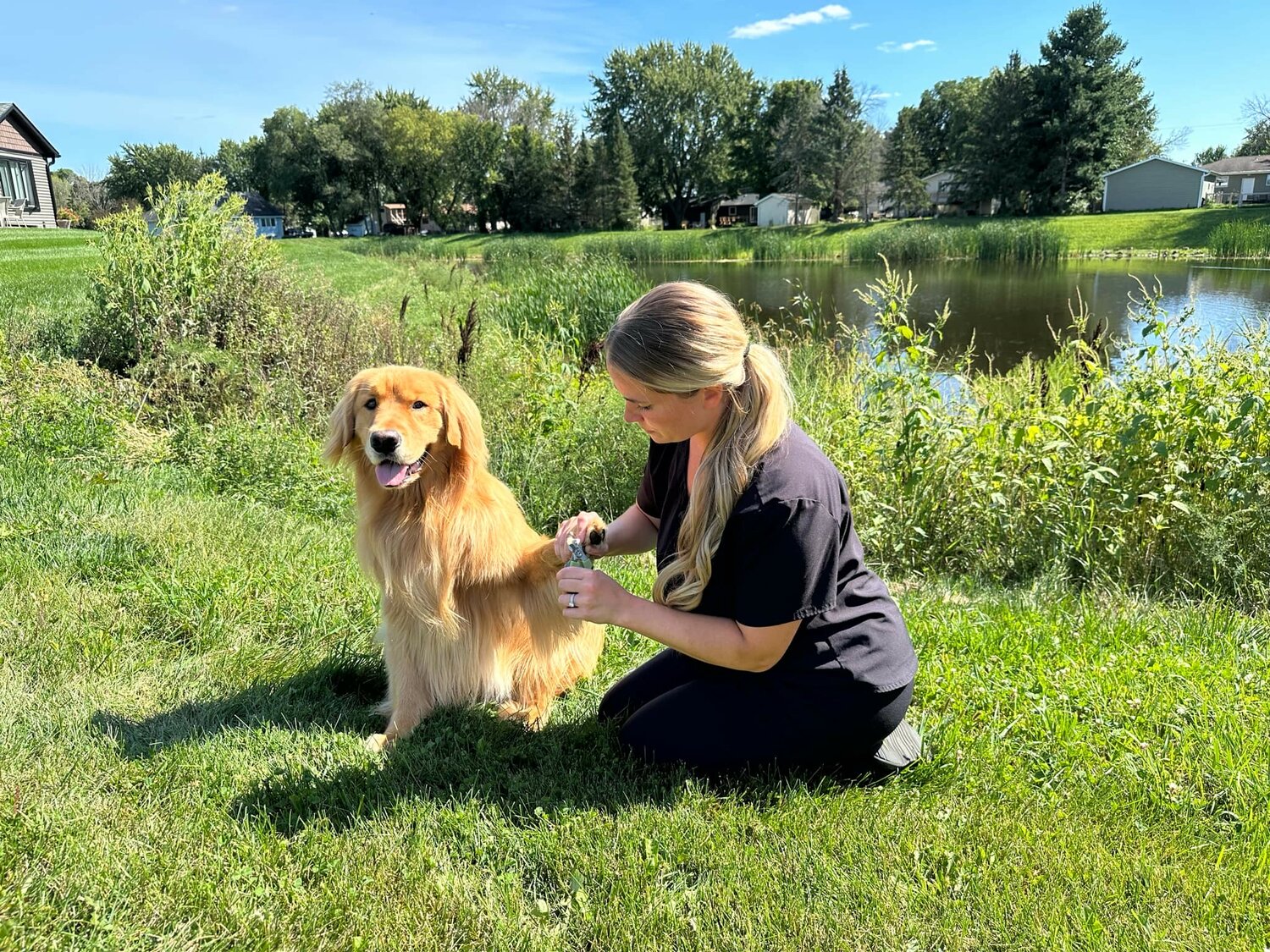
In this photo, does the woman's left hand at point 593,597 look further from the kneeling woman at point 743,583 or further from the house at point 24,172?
the house at point 24,172

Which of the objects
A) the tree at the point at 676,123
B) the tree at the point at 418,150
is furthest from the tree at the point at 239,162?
the tree at the point at 676,123

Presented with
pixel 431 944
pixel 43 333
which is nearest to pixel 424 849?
pixel 431 944

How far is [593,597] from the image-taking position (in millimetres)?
2629

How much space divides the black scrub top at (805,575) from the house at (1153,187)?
194 feet

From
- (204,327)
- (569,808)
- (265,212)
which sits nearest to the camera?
(569,808)

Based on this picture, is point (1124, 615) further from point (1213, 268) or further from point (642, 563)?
point (1213, 268)

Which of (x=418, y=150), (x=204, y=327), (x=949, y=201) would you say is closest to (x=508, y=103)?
(x=418, y=150)

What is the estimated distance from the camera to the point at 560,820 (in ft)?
8.54

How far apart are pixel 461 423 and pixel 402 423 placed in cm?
26

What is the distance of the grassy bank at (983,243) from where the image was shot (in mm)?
30625

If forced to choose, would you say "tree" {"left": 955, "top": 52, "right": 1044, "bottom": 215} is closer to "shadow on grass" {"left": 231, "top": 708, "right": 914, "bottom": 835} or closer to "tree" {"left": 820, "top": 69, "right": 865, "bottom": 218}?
"tree" {"left": 820, "top": 69, "right": 865, "bottom": 218}

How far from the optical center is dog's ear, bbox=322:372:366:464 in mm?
3167

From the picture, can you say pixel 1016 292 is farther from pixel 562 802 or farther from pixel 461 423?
pixel 562 802

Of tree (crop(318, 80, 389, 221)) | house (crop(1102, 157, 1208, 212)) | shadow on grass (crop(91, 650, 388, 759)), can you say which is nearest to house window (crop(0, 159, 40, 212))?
tree (crop(318, 80, 389, 221))
